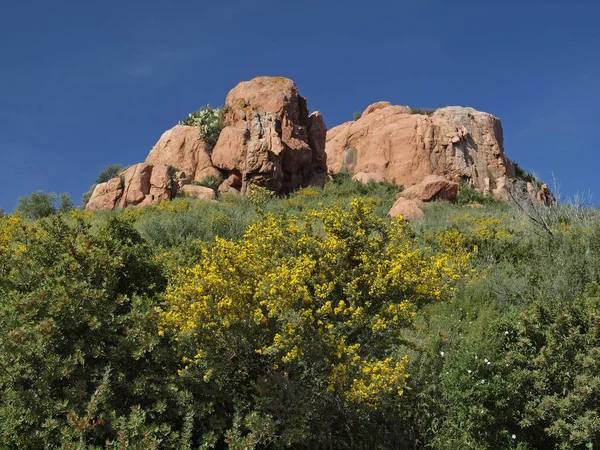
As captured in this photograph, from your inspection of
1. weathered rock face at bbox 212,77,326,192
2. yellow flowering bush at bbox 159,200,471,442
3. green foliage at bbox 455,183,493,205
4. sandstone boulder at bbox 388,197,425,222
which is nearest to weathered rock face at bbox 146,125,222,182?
weathered rock face at bbox 212,77,326,192

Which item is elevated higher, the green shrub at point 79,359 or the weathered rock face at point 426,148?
the weathered rock face at point 426,148

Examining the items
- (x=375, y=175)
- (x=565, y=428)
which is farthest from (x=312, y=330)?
(x=375, y=175)

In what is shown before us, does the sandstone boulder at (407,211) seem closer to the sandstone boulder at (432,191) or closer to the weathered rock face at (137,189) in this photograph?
the sandstone boulder at (432,191)

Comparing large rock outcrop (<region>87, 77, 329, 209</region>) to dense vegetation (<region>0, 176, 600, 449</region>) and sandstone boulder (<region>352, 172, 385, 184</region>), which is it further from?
dense vegetation (<region>0, 176, 600, 449</region>)

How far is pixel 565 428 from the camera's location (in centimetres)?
732

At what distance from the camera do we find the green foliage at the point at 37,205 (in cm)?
3169

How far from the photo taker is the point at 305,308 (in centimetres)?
683

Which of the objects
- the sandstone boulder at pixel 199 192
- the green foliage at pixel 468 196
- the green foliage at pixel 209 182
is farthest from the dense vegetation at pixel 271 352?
the green foliage at pixel 468 196

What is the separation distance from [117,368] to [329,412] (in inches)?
108

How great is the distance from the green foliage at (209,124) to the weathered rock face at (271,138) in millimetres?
623

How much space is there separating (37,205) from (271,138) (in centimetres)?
1354

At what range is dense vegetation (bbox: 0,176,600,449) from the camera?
6395 millimetres

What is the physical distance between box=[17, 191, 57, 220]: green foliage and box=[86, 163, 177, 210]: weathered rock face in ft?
13.6

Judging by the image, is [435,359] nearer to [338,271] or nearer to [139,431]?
[338,271]
